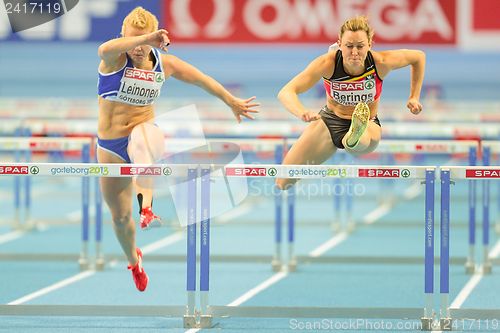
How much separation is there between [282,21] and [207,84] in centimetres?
576

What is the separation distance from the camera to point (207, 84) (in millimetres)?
7363

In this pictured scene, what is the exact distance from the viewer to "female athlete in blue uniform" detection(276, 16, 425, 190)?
7176 mm

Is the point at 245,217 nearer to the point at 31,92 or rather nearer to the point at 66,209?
the point at 66,209

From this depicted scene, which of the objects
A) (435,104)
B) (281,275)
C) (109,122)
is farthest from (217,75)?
(109,122)

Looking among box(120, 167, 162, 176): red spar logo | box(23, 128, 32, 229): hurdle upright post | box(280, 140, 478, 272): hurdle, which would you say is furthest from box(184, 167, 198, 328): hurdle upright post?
box(23, 128, 32, 229): hurdle upright post

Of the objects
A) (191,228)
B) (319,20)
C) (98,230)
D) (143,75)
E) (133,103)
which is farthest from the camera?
(319,20)

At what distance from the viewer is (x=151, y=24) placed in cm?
721

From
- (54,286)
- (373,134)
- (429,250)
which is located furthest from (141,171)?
(54,286)

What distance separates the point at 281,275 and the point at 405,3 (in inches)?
171

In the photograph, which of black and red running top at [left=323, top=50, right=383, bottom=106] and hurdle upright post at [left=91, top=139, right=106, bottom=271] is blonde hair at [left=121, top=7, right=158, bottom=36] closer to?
black and red running top at [left=323, top=50, right=383, bottom=106]

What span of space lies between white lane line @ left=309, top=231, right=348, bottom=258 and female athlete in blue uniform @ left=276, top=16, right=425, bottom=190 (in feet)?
9.62

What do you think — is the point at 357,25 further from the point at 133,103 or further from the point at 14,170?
the point at 14,170

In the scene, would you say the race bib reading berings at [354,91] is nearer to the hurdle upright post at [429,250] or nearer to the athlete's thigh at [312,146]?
the athlete's thigh at [312,146]

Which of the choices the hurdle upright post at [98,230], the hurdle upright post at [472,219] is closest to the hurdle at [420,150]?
the hurdle upright post at [472,219]
